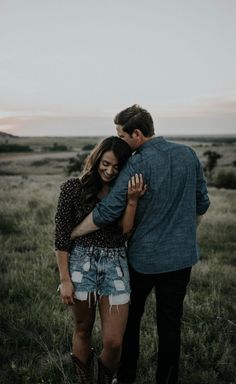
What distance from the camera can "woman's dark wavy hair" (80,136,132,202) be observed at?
2.84m

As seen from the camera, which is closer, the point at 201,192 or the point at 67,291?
the point at 67,291

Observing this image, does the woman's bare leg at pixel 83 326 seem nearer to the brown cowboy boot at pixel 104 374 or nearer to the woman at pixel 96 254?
the woman at pixel 96 254

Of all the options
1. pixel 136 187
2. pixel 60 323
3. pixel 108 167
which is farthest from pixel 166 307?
pixel 60 323

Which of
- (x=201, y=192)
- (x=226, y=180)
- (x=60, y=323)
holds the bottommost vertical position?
(x=226, y=180)

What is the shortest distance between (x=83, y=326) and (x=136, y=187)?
43.5 inches

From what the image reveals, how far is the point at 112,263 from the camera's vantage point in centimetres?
288

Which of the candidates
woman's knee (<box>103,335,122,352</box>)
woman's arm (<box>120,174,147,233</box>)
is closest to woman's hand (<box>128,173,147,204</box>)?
woman's arm (<box>120,174,147,233</box>)

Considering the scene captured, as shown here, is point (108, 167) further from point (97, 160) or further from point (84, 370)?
point (84, 370)

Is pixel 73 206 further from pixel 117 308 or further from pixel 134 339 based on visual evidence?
pixel 134 339

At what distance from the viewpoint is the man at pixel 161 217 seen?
2.72 m

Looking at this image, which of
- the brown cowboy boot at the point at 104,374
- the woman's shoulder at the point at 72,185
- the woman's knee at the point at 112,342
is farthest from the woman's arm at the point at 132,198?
the brown cowboy boot at the point at 104,374

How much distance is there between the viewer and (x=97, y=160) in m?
2.91

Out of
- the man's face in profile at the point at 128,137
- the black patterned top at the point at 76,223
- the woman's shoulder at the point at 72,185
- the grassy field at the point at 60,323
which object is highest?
the man's face in profile at the point at 128,137

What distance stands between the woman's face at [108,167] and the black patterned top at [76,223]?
0.18 meters
